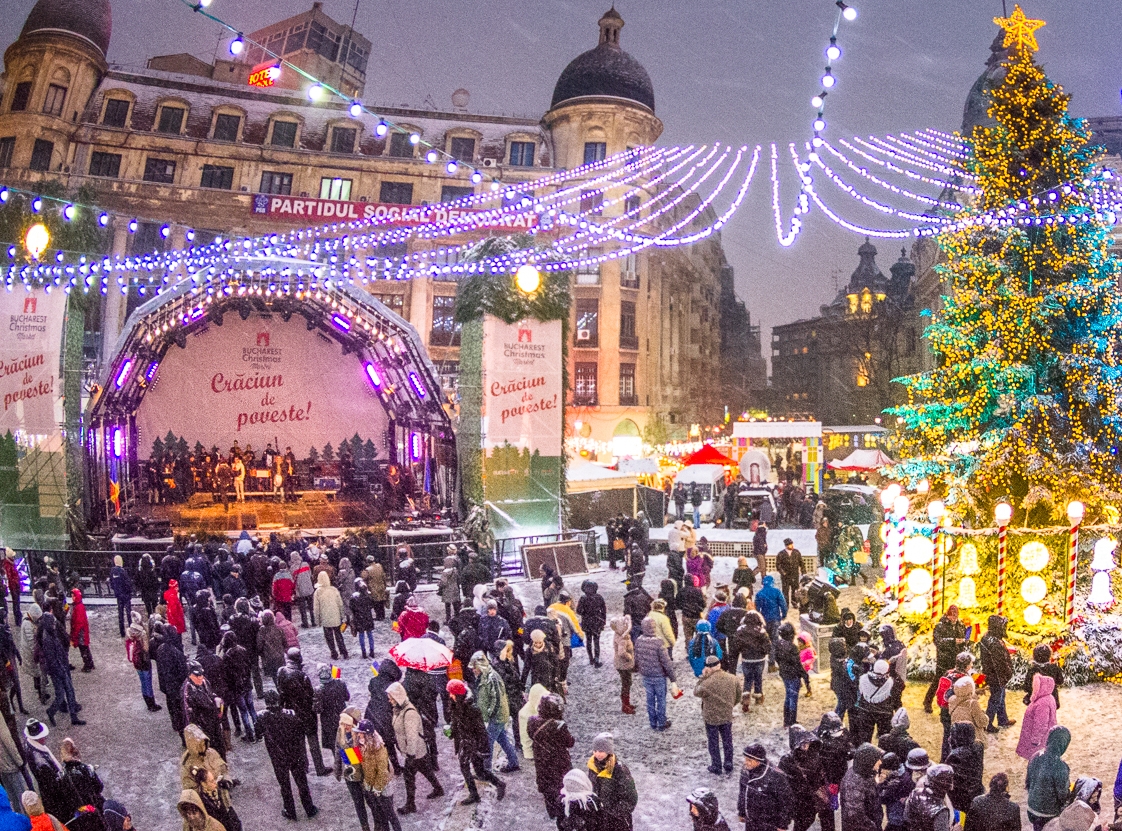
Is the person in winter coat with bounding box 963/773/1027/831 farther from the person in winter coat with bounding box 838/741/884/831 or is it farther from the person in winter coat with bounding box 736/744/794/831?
the person in winter coat with bounding box 736/744/794/831

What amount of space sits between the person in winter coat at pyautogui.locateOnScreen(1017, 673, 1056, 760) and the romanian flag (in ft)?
22.2

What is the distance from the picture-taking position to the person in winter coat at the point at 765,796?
679cm

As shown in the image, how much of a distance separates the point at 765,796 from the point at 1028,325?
10.2 metres

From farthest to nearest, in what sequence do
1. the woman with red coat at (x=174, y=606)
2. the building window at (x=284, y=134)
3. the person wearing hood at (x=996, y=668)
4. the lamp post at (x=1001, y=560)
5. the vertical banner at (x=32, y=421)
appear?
the building window at (x=284, y=134)
the vertical banner at (x=32, y=421)
the woman with red coat at (x=174, y=606)
the lamp post at (x=1001, y=560)
the person wearing hood at (x=996, y=668)

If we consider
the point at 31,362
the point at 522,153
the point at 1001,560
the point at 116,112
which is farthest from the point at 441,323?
the point at 1001,560

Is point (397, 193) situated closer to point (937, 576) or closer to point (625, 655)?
point (937, 576)

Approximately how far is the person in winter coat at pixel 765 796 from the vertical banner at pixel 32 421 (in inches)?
727

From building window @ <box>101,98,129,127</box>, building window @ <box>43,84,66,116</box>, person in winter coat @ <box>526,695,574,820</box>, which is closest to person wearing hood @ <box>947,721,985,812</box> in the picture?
person in winter coat @ <box>526,695,574,820</box>

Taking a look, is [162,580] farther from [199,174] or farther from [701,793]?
[199,174]

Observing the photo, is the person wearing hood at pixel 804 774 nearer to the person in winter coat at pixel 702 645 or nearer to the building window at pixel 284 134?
the person in winter coat at pixel 702 645

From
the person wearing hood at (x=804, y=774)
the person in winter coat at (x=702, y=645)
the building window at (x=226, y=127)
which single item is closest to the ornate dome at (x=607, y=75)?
the building window at (x=226, y=127)

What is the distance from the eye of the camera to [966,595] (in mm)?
13477

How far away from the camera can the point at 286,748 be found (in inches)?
335

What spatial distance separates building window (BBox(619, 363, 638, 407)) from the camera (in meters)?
41.0
